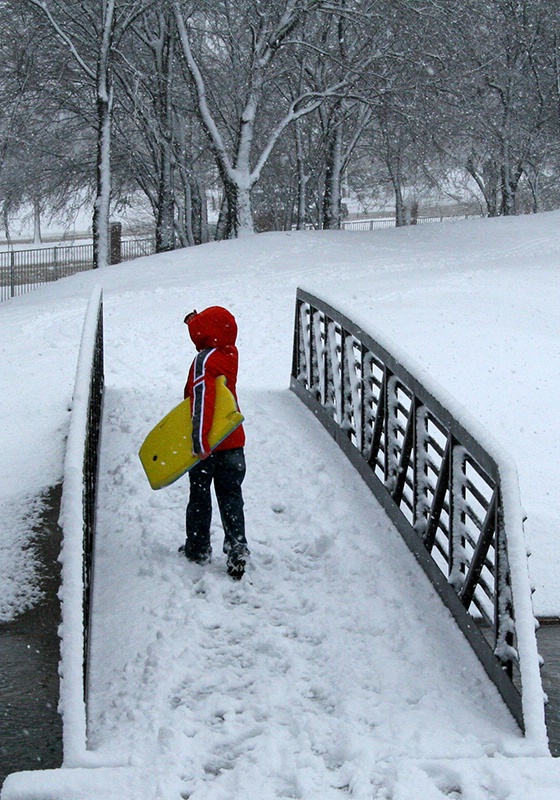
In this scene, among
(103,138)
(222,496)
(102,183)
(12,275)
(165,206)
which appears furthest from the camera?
(165,206)

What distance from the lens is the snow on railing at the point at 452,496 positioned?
4.59m

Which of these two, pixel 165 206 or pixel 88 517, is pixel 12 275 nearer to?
pixel 165 206

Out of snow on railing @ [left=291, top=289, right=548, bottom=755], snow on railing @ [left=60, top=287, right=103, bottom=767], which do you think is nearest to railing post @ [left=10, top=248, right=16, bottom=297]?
snow on railing @ [left=291, top=289, right=548, bottom=755]

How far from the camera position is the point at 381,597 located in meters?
5.78

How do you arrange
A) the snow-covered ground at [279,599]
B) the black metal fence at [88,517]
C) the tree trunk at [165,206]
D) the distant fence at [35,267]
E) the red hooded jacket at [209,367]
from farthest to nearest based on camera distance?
the distant fence at [35,267] → the tree trunk at [165,206] → the red hooded jacket at [209,367] → the black metal fence at [88,517] → the snow-covered ground at [279,599]

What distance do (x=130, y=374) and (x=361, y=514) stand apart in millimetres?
5182

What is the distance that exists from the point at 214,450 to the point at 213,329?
0.68 metres

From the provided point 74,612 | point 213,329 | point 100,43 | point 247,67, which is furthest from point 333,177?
point 74,612

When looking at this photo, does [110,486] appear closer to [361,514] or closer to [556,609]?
[361,514]

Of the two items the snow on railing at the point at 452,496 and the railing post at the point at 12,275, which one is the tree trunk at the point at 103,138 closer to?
the railing post at the point at 12,275

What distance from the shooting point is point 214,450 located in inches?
229

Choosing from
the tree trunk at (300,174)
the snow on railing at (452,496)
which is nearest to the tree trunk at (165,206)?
the tree trunk at (300,174)

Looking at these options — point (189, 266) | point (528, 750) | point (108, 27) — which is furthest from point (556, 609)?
point (108, 27)

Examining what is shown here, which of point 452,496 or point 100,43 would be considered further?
point 100,43
